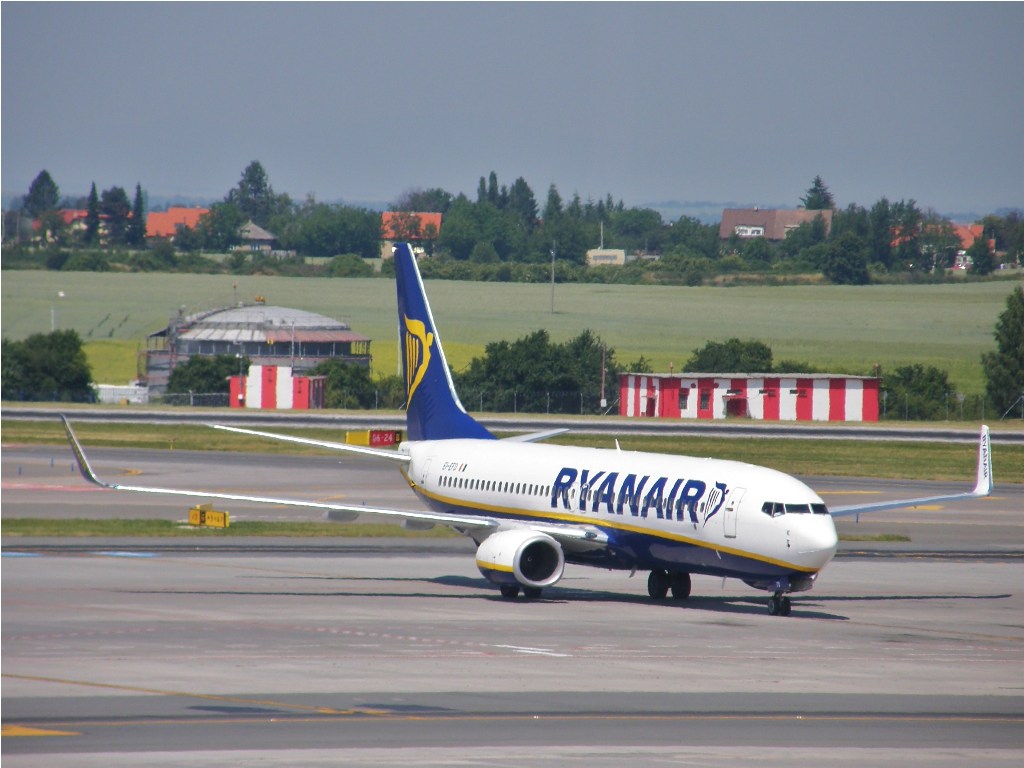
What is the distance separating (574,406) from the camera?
147m

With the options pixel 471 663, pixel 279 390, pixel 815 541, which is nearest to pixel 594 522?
pixel 815 541

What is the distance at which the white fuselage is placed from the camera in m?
38.2

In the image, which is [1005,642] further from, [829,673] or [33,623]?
[33,623]

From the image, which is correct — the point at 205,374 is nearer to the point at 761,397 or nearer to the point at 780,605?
the point at 761,397

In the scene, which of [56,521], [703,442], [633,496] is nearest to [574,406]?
[703,442]

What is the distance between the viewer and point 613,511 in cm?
4194

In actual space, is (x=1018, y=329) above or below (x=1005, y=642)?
above

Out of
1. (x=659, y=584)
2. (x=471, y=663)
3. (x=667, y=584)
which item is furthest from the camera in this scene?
(x=667, y=584)

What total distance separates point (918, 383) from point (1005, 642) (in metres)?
115

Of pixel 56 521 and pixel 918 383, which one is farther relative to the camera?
pixel 918 383

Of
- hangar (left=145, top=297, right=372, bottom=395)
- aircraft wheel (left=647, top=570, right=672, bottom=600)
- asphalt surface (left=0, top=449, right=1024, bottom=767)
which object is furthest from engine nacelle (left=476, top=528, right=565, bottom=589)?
hangar (left=145, top=297, right=372, bottom=395)

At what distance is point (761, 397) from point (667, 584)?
92.6 metres

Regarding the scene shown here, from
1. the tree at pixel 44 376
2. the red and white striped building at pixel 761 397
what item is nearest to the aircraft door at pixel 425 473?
the red and white striped building at pixel 761 397

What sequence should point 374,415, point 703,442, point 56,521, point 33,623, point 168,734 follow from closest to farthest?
1. point 168,734
2. point 33,623
3. point 56,521
4. point 703,442
5. point 374,415
